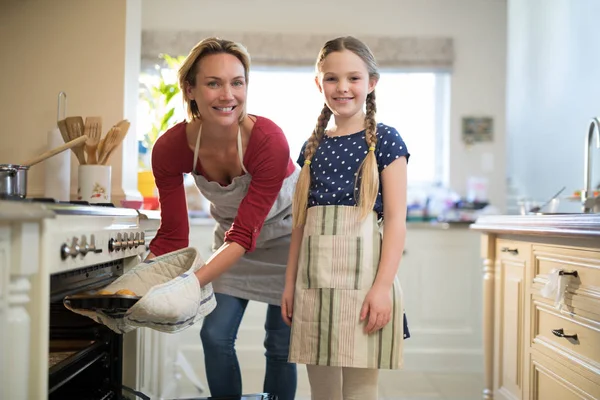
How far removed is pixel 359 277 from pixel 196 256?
0.37 metres

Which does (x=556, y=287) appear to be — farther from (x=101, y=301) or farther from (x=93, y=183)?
(x=93, y=183)

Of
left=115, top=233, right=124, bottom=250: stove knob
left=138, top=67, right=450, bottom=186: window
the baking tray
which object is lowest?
the baking tray

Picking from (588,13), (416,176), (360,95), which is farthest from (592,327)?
(416,176)

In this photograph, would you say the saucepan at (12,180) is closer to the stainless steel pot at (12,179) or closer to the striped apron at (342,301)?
the stainless steel pot at (12,179)

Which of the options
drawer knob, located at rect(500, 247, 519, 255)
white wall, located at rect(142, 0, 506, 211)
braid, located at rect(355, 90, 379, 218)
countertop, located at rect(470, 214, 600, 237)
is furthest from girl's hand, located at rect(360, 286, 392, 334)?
white wall, located at rect(142, 0, 506, 211)

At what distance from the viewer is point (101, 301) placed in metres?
1.31

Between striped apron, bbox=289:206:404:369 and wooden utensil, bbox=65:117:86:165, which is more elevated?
wooden utensil, bbox=65:117:86:165

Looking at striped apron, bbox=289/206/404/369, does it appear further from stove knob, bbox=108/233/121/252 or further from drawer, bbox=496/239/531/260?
drawer, bbox=496/239/531/260

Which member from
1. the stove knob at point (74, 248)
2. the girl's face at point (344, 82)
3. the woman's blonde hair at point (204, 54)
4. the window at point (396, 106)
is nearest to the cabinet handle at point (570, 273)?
the girl's face at point (344, 82)

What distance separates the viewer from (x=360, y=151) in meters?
1.61

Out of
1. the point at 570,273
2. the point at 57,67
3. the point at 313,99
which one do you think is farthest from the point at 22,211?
the point at 313,99

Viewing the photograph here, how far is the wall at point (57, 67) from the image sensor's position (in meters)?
2.41

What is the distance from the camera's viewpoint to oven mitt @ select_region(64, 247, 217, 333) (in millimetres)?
1286

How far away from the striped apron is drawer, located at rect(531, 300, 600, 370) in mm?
557
